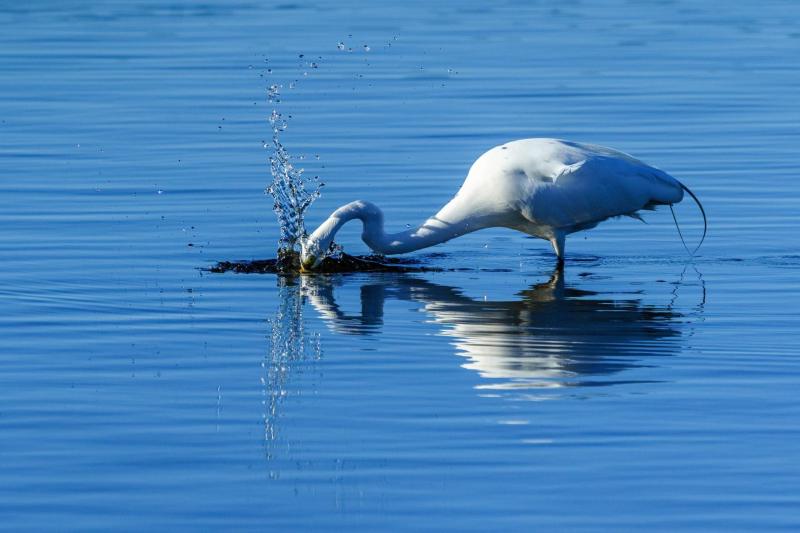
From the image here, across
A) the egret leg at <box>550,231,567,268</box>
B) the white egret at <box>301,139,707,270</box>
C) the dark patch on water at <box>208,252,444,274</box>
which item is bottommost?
the dark patch on water at <box>208,252,444,274</box>

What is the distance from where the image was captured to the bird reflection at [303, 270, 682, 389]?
11.0 m

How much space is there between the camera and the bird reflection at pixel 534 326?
11.0 m

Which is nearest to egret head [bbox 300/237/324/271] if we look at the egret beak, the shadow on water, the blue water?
the egret beak

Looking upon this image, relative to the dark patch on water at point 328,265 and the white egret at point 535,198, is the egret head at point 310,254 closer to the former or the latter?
the white egret at point 535,198

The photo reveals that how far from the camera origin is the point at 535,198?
14992 mm

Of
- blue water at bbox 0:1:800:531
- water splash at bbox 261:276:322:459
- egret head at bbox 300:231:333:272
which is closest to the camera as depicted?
blue water at bbox 0:1:800:531

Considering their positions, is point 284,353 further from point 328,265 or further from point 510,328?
point 328,265

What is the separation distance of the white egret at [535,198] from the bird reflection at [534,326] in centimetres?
43

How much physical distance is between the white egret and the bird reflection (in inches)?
17.0

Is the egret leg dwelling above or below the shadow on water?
above

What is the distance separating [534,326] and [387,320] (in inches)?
42.0

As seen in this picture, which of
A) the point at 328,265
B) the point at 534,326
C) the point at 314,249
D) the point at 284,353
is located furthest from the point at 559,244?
the point at 284,353

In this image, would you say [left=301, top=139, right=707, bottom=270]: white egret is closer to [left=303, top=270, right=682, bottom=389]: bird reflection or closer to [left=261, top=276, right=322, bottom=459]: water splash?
[left=303, top=270, right=682, bottom=389]: bird reflection

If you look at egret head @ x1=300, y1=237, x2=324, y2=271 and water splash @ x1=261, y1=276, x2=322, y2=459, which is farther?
egret head @ x1=300, y1=237, x2=324, y2=271
